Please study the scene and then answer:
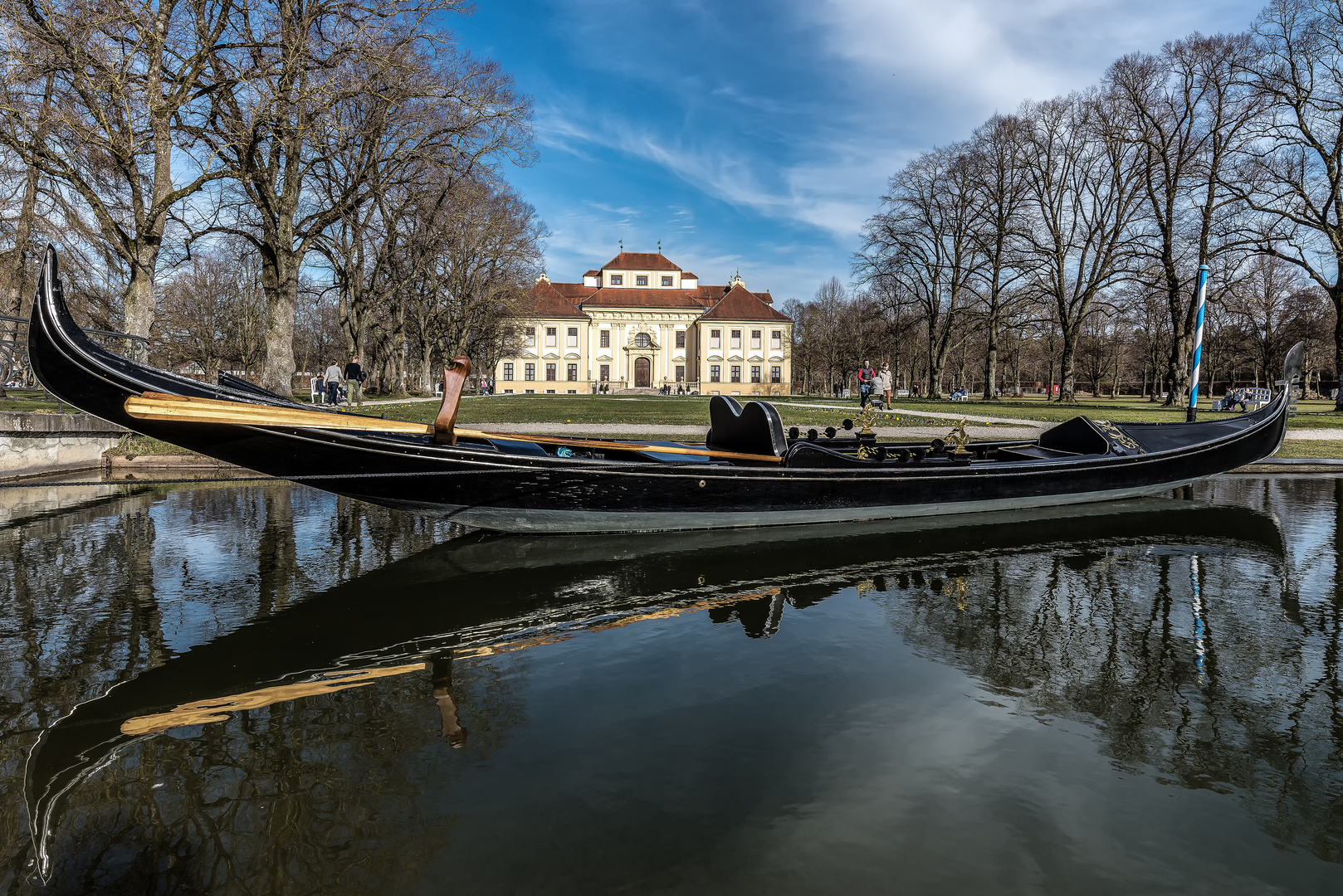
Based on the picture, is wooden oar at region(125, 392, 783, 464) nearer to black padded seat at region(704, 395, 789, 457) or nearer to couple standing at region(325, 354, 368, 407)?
black padded seat at region(704, 395, 789, 457)

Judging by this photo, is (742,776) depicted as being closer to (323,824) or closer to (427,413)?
(323,824)

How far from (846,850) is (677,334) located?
271 ft

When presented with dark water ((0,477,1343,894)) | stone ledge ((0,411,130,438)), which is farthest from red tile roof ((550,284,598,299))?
dark water ((0,477,1343,894))

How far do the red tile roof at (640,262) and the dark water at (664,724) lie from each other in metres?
84.1

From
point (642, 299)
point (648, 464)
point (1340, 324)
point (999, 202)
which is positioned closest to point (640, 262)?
point (642, 299)

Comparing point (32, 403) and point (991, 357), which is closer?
point (32, 403)

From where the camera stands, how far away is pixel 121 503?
9.28 m

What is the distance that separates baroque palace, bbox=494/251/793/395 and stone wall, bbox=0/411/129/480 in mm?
66820

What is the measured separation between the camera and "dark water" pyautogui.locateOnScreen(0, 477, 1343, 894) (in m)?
2.52

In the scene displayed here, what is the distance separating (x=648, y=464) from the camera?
7078mm

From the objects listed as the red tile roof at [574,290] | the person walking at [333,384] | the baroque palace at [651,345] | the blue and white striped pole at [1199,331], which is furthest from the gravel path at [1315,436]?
the red tile roof at [574,290]

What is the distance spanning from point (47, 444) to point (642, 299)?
75.7m

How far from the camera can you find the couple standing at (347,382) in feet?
76.9

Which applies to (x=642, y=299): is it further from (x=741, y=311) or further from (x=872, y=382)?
(x=872, y=382)
